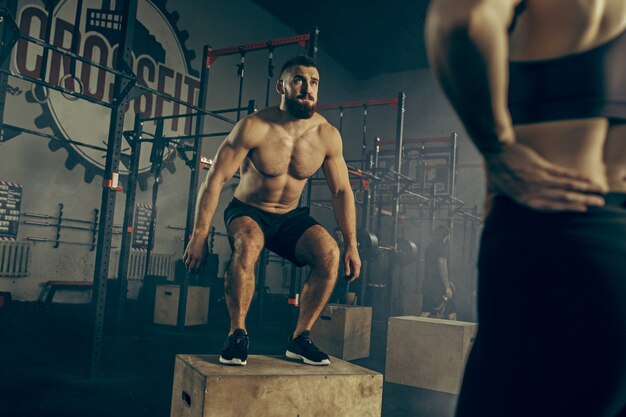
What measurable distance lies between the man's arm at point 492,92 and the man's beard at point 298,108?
5.82ft

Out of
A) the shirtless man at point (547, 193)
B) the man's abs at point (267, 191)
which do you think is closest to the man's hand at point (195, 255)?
the man's abs at point (267, 191)

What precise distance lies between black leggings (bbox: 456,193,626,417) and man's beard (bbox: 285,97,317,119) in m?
1.84

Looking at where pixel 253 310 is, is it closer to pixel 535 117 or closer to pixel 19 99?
pixel 19 99

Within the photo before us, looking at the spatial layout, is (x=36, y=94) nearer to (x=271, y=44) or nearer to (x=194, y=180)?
(x=194, y=180)

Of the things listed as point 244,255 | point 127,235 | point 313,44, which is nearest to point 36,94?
point 127,235

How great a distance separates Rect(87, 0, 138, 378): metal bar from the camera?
10.4 ft

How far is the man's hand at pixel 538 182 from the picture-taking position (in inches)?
23.0

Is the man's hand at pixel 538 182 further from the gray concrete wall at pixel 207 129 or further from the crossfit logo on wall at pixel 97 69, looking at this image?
the gray concrete wall at pixel 207 129

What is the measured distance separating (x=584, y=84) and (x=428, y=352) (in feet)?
11.3

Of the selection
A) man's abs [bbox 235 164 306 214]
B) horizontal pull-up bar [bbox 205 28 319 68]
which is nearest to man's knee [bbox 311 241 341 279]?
man's abs [bbox 235 164 306 214]

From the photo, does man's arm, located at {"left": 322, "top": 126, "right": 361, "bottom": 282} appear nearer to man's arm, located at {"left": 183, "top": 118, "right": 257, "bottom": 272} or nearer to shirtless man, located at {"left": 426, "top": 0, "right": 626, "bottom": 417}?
man's arm, located at {"left": 183, "top": 118, "right": 257, "bottom": 272}

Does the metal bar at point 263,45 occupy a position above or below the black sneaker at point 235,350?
above

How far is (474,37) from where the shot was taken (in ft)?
1.92

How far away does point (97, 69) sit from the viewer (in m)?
6.79
